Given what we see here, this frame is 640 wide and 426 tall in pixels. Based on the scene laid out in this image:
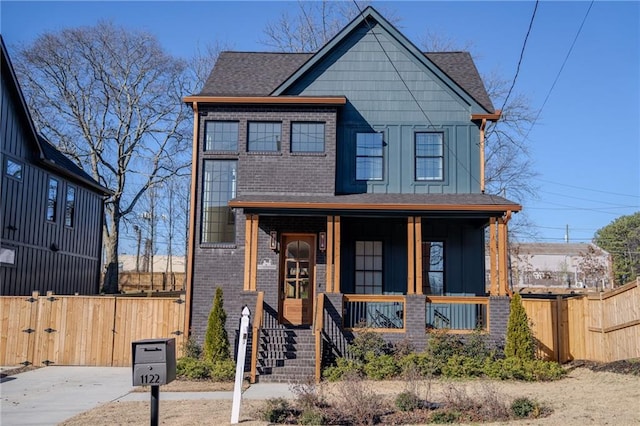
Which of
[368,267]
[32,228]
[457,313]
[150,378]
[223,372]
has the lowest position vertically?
[223,372]

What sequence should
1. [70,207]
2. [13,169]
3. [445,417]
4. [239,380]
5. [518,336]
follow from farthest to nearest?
[70,207]
[13,169]
[518,336]
[239,380]
[445,417]

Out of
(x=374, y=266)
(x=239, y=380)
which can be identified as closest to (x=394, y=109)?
(x=374, y=266)

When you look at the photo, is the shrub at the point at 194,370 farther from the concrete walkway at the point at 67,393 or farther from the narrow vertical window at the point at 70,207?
the narrow vertical window at the point at 70,207

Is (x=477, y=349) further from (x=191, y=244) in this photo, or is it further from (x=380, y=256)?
(x=191, y=244)

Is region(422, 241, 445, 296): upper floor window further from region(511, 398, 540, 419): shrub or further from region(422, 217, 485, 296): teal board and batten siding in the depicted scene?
region(511, 398, 540, 419): shrub

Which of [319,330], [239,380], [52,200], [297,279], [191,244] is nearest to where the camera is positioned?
[239,380]

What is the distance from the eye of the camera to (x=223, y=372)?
41.8 feet

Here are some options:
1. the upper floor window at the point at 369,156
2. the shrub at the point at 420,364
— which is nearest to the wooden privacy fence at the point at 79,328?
the shrub at the point at 420,364

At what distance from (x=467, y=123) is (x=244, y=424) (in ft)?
36.2

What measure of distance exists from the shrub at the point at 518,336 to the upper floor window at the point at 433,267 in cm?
267

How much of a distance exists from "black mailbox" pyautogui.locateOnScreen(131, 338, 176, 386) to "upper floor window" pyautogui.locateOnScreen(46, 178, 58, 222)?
15.5m

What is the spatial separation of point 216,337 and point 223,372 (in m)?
1.43

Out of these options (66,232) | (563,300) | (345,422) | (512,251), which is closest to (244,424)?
(345,422)

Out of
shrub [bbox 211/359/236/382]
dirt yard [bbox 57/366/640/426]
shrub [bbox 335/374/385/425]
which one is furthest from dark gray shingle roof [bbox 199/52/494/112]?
shrub [bbox 335/374/385/425]
